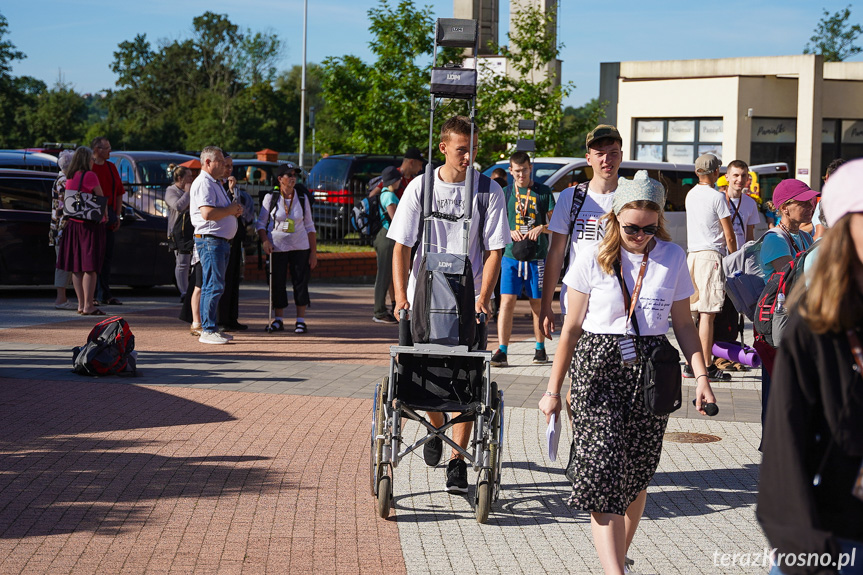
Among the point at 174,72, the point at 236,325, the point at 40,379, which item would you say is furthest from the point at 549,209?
the point at 174,72

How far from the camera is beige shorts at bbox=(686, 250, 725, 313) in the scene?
32.3 ft

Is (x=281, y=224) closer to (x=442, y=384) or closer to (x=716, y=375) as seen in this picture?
(x=716, y=375)

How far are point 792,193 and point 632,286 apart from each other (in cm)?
294

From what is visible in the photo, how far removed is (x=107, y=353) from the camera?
30.7 feet

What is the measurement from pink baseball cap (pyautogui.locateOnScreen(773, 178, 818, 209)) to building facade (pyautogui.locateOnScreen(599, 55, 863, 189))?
3254 cm

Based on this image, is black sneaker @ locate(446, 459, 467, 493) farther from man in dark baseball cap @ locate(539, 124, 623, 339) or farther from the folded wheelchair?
man in dark baseball cap @ locate(539, 124, 623, 339)

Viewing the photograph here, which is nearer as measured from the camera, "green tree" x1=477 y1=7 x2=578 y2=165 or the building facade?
"green tree" x1=477 y1=7 x2=578 y2=165

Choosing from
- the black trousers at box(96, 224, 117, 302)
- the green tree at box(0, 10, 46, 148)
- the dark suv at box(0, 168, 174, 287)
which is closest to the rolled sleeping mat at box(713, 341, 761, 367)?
the black trousers at box(96, 224, 117, 302)

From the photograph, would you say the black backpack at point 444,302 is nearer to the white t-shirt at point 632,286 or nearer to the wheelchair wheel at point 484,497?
the wheelchair wheel at point 484,497

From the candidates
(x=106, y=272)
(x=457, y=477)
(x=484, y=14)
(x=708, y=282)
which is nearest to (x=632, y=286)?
(x=457, y=477)

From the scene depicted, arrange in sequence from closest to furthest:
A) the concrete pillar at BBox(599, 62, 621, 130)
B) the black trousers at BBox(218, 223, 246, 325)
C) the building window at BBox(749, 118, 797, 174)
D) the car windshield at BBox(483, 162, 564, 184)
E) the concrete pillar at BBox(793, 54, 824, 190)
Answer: the black trousers at BBox(218, 223, 246, 325), the car windshield at BBox(483, 162, 564, 184), the concrete pillar at BBox(793, 54, 824, 190), the building window at BBox(749, 118, 797, 174), the concrete pillar at BBox(599, 62, 621, 130)

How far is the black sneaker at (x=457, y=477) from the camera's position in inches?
235

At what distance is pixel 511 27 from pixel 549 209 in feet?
54.9

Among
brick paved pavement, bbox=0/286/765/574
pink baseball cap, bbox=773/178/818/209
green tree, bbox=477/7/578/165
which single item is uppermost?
green tree, bbox=477/7/578/165
